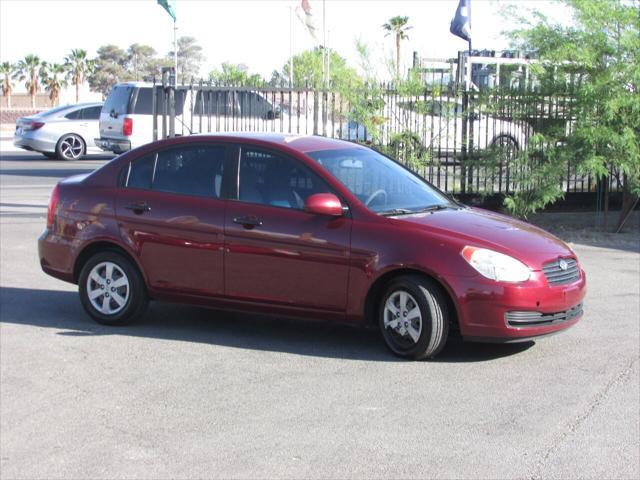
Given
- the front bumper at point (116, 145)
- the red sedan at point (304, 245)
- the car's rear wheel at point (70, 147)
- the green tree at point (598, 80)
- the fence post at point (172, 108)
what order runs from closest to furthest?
the red sedan at point (304, 245), the green tree at point (598, 80), the fence post at point (172, 108), the front bumper at point (116, 145), the car's rear wheel at point (70, 147)

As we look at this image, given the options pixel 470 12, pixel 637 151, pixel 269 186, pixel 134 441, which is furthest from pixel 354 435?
pixel 470 12

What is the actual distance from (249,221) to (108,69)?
9521cm

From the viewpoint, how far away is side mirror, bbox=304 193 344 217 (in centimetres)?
740

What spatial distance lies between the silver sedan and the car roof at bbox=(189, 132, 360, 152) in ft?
65.8

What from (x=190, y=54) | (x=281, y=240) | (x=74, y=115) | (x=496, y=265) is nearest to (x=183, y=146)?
(x=281, y=240)

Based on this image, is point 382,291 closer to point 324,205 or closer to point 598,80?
point 324,205

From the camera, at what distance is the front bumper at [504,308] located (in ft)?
22.9

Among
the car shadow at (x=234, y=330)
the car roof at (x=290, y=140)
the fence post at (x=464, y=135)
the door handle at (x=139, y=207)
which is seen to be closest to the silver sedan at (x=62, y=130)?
the fence post at (x=464, y=135)

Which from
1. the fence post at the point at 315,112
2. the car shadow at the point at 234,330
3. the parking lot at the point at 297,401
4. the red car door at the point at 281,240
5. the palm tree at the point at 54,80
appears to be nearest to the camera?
the parking lot at the point at 297,401

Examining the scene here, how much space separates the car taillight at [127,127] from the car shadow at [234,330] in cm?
1206

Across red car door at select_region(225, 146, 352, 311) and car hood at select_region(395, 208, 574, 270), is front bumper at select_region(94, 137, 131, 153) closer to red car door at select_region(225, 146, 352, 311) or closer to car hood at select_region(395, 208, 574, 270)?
red car door at select_region(225, 146, 352, 311)

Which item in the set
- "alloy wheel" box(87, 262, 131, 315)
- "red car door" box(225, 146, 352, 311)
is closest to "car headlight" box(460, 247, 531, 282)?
"red car door" box(225, 146, 352, 311)

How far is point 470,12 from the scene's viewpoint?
1847 cm

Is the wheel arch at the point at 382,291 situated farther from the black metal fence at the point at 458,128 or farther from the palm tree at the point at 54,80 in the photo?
the palm tree at the point at 54,80
